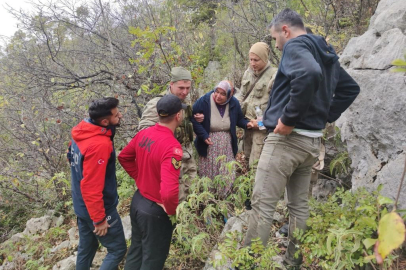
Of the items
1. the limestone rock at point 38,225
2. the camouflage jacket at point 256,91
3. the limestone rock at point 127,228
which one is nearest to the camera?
the camouflage jacket at point 256,91

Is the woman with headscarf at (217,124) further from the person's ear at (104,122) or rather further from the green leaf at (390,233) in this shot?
the green leaf at (390,233)

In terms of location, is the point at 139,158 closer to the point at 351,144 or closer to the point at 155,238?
the point at 155,238

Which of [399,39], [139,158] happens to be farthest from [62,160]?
[399,39]

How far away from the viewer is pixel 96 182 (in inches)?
102

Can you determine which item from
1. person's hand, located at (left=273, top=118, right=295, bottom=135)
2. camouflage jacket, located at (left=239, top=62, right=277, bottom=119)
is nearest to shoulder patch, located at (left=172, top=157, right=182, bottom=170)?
person's hand, located at (left=273, top=118, right=295, bottom=135)

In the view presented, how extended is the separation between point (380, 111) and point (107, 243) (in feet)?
10.3

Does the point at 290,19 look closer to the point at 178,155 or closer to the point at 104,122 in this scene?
the point at 178,155

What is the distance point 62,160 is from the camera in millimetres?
6227

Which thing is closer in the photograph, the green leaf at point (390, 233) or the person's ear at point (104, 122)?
the green leaf at point (390, 233)

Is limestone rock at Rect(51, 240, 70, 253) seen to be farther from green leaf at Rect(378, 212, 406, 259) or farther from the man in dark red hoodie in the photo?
green leaf at Rect(378, 212, 406, 259)

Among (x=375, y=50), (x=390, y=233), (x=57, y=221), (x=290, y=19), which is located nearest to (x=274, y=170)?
(x=290, y=19)

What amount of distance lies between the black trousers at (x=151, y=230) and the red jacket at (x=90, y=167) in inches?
14.1

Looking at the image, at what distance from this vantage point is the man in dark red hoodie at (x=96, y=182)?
2.58 metres

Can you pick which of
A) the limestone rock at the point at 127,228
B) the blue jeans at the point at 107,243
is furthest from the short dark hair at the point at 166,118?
the limestone rock at the point at 127,228
